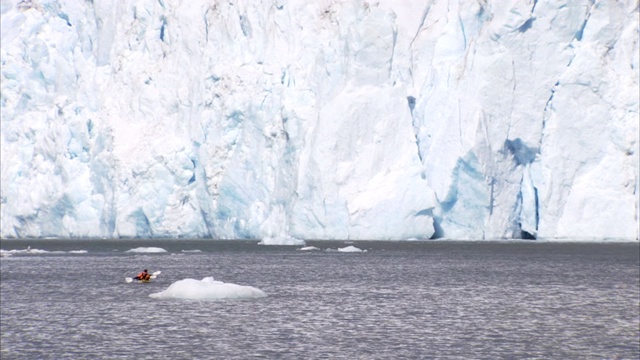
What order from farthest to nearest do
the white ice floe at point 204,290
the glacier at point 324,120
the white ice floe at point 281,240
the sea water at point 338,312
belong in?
the white ice floe at point 281,240
the glacier at point 324,120
the white ice floe at point 204,290
the sea water at point 338,312

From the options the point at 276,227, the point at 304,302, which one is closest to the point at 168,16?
the point at 276,227

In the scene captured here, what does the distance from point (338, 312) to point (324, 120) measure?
3277cm

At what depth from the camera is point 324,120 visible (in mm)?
58062

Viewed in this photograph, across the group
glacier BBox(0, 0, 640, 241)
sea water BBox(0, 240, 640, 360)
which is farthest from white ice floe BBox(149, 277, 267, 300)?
glacier BBox(0, 0, 640, 241)

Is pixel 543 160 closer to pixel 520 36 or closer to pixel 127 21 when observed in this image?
pixel 520 36

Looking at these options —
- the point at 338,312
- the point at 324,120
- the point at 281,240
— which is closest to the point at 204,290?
the point at 338,312

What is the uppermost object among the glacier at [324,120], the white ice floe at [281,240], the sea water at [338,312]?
the glacier at [324,120]

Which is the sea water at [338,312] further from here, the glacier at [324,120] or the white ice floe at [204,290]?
the glacier at [324,120]

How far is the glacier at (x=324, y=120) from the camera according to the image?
54719 millimetres

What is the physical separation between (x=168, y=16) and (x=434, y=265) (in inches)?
1078

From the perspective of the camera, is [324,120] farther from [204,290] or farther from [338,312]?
[338,312]

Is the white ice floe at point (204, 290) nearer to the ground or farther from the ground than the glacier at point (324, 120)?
nearer to the ground

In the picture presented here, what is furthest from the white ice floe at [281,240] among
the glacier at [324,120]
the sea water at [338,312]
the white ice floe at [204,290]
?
the white ice floe at [204,290]

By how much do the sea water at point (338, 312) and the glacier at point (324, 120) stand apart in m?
9.79
